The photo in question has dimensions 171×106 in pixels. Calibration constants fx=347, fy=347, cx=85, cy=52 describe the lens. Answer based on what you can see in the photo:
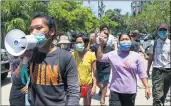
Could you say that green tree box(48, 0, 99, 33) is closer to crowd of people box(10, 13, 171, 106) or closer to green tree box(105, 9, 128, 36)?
crowd of people box(10, 13, 171, 106)

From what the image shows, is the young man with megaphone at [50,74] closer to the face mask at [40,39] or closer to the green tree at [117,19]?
the face mask at [40,39]

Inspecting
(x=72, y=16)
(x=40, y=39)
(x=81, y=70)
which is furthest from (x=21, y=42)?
(x=72, y=16)

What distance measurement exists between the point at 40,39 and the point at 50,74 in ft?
0.96

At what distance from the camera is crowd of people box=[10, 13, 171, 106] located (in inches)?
104

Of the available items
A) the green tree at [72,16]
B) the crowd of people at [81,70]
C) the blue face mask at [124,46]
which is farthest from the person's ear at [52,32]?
the green tree at [72,16]

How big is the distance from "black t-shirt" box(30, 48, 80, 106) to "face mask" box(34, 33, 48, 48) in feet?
0.44

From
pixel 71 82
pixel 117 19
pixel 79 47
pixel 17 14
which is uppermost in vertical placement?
pixel 117 19

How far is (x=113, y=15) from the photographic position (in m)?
63.9

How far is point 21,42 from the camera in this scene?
8.27ft

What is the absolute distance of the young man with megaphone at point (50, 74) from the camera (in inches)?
104

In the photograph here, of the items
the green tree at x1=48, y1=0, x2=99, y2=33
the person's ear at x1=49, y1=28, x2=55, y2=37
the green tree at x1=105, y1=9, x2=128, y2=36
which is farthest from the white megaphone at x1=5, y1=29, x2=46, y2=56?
the green tree at x1=105, y1=9, x2=128, y2=36

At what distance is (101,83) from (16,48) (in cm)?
465

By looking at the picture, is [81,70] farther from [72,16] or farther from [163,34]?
[72,16]

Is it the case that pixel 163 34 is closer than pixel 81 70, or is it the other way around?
pixel 81 70
